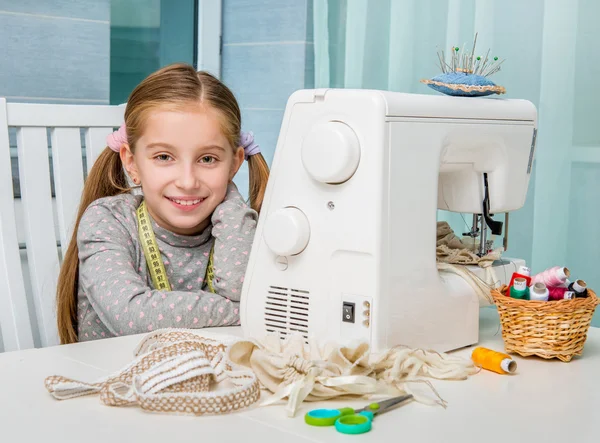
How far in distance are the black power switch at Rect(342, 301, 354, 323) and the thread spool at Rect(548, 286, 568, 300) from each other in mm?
285

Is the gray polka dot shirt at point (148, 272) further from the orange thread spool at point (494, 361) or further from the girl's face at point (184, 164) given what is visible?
the orange thread spool at point (494, 361)

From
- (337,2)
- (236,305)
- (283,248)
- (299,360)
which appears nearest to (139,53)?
(337,2)

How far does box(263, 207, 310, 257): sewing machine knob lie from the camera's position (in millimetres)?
1176

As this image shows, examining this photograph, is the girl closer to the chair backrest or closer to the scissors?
the chair backrest

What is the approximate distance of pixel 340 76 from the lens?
2.87m

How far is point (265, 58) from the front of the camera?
3.14 m

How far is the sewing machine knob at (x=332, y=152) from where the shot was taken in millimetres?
1113

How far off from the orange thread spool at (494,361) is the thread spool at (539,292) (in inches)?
3.7

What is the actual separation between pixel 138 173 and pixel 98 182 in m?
0.10

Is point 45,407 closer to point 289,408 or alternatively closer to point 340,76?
point 289,408

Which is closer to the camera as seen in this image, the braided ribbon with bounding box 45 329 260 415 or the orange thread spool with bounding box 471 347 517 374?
the braided ribbon with bounding box 45 329 260 415

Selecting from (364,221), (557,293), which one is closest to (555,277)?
(557,293)

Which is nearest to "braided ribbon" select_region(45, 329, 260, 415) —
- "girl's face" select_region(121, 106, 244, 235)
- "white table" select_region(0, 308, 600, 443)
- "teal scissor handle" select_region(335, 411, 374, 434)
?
"white table" select_region(0, 308, 600, 443)

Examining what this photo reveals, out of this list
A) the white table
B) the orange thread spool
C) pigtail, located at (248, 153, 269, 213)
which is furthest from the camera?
pigtail, located at (248, 153, 269, 213)
